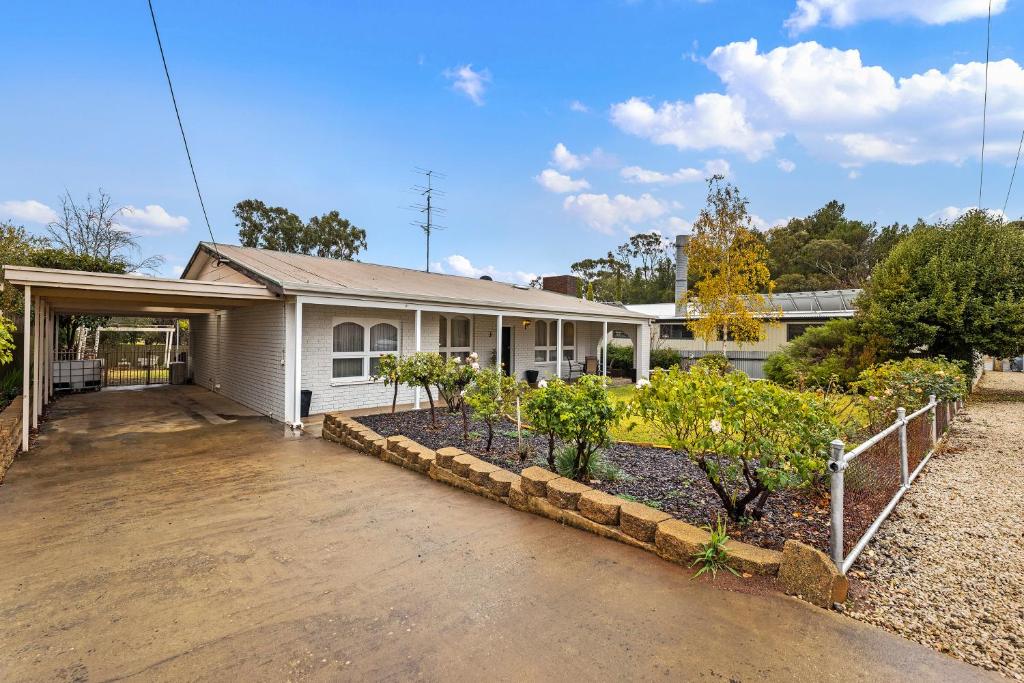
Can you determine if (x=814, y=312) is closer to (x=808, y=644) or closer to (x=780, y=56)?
(x=780, y=56)

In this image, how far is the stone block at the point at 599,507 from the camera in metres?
3.87

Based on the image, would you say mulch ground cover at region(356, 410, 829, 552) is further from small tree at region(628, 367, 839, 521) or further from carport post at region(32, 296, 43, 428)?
carport post at region(32, 296, 43, 428)

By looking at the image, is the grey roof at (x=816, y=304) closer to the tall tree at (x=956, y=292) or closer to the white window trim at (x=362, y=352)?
the tall tree at (x=956, y=292)

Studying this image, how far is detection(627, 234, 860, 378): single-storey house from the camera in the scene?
20.0m

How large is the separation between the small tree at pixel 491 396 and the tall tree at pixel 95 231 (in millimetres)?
20967

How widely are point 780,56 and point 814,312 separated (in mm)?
11545

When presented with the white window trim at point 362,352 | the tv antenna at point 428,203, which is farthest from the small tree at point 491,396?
the tv antenna at point 428,203

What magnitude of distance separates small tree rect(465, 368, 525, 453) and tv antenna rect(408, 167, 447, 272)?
1262 centimetres

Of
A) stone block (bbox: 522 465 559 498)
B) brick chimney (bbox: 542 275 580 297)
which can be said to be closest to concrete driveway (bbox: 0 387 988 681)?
stone block (bbox: 522 465 559 498)

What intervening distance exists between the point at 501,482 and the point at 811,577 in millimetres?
2739

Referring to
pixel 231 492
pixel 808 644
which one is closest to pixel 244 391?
pixel 231 492

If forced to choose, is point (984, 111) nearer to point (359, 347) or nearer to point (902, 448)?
point (902, 448)

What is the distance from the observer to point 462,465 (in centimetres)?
526

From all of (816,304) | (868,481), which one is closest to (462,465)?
(868,481)
